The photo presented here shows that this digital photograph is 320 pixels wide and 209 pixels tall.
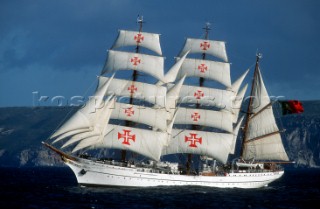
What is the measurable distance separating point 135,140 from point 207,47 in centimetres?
1722

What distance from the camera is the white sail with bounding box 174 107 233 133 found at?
248 ft

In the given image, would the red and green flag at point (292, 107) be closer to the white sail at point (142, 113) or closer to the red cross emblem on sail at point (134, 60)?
the white sail at point (142, 113)

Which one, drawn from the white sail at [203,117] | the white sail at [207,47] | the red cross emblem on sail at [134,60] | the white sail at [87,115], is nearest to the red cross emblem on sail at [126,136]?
the white sail at [87,115]

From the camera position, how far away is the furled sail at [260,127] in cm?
8050

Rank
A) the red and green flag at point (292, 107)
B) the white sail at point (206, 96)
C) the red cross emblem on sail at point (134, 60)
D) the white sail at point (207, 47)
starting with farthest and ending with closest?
the red and green flag at point (292, 107), the white sail at point (207, 47), the white sail at point (206, 96), the red cross emblem on sail at point (134, 60)

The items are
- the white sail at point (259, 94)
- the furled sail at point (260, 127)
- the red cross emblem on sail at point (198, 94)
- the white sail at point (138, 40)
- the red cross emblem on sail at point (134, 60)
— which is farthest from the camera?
the furled sail at point (260, 127)

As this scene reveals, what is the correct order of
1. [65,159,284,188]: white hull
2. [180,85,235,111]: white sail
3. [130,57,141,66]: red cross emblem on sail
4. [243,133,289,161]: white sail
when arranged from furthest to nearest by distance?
[243,133,289,161]: white sail
[180,85,235,111]: white sail
[130,57,141,66]: red cross emblem on sail
[65,159,284,188]: white hull

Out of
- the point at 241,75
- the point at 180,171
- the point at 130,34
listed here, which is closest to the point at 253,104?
the point at 241,75

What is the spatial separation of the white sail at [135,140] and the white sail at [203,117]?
529 centimetres

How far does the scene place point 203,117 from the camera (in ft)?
248

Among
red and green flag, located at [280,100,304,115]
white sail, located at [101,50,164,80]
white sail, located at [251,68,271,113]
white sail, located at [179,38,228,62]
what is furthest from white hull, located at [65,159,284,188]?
red and green flag, located at [280,100,304,115]

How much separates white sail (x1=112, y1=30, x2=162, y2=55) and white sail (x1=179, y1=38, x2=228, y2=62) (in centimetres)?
609

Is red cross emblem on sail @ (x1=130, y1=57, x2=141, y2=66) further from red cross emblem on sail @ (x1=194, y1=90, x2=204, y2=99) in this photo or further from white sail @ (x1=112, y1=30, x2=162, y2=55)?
red cross emblem on sail @ (x1=194, y1=90, x2=204, y2=99)

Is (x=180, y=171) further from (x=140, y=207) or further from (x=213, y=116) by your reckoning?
(x=140, y=207)
